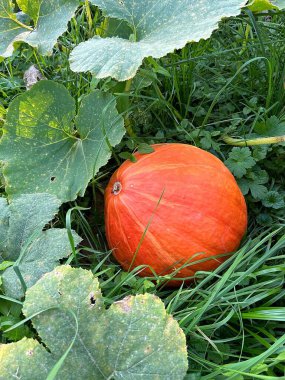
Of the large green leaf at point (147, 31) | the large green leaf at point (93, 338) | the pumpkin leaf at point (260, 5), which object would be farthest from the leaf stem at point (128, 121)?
the large green leaf at point (93, 338)

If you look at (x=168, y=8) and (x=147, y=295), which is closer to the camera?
(x=147, y=295)

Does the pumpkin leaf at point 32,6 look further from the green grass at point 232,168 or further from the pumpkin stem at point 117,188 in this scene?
the pumpkin stem at point 117,188

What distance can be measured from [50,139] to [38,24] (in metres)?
0.41

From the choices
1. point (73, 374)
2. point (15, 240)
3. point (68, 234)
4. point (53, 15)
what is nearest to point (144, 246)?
point (68, 234)

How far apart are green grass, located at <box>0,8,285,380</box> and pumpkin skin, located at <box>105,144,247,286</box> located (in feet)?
0.19

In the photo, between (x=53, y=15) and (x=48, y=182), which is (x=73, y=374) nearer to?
(x=48, y=182)

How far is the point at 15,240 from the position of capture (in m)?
1.46

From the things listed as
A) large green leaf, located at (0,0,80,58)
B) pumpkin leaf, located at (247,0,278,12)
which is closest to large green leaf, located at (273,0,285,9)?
pumpkin leaf, located at (247,0,278,12)

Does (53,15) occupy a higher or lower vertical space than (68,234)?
higher

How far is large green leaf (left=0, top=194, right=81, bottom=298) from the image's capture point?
4.39ft

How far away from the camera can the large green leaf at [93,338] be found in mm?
1091

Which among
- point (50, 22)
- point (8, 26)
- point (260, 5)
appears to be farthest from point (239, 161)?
point (8, 26)

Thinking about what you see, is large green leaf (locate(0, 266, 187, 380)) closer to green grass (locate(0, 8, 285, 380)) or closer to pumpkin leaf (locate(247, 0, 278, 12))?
green grass (locate(0, 8, 285, 380))

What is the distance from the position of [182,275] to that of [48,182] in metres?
0.52
